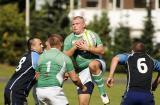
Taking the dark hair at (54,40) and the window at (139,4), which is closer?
the dark hair at (54,40)

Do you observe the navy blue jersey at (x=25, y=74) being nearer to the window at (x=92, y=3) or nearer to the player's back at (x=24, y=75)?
the player's back at (x=24, y=75)

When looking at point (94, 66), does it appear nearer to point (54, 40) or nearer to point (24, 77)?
point (24, 77)

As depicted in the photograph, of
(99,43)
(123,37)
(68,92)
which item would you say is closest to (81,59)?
(99,43)

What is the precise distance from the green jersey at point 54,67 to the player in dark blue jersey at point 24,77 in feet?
5.51

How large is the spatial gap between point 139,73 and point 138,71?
0.04 metres

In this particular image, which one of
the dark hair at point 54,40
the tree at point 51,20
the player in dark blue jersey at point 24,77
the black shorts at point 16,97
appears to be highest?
the tree at point 51,20

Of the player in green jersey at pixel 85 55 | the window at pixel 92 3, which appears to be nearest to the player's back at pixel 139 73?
the player in green jersey at pixel 85 55

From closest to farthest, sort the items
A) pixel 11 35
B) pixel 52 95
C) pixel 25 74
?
pixel 52 95 < pixel 25 74 < pixel 11 35

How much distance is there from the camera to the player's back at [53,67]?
12719 mm

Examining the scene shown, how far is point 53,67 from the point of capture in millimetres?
12758

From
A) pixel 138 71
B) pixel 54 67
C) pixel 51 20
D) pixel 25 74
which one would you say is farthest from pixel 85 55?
pixel 51 20

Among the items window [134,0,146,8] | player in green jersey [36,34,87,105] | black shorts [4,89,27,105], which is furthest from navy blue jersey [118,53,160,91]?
window [134,0,146,8]

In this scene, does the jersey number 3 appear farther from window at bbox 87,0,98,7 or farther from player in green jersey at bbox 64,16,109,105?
window at bbox 87,0,98,7

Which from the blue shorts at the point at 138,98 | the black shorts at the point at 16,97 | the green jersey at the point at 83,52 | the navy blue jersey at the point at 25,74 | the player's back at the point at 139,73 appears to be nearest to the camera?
the blue shorts at the point at 138,98
